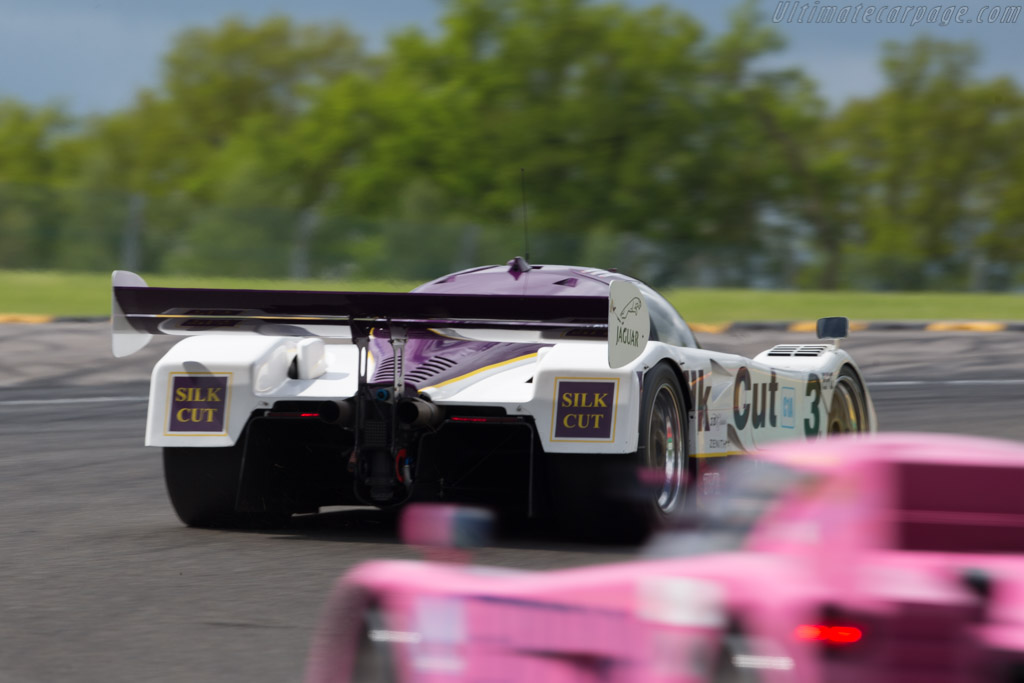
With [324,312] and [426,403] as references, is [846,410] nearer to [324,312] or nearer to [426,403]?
[426,403]

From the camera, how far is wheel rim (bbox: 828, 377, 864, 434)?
8961 mm

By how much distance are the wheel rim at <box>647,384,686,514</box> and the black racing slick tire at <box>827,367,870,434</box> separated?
80.8 inches

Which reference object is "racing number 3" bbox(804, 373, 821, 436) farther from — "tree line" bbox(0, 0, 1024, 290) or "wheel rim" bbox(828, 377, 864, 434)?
"tree line" bbox(0, 0, 1024, 290)

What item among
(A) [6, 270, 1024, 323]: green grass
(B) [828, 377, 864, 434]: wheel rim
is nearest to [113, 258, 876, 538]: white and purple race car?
(B) [828, 377, 864, 434]: wheel rim

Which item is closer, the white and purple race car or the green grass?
the white and purple race car

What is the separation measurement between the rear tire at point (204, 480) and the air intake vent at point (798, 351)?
131 inches

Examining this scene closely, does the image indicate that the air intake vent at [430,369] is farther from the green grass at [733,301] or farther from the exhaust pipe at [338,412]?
the green grass at [733,301]

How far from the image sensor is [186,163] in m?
57.1

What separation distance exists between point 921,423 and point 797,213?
33009mm

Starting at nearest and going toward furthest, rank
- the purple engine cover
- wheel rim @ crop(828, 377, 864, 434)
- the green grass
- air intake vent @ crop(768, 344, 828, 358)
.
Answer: the purple engine cover → air intake vent @ crop(768, 344, 828, 358) → wheel rim @ crop(828, 377, 864, 434) → the green grass

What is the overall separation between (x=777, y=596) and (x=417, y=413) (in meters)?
3.83

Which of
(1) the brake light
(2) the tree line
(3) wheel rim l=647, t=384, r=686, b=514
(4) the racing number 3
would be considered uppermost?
(2) the tree line

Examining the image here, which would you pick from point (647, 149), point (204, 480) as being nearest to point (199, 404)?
point (204, 480)

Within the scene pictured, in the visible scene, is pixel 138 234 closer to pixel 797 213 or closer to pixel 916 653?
pixel 797 213
